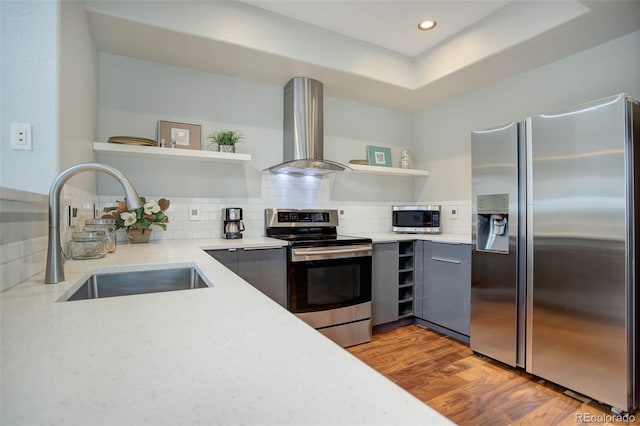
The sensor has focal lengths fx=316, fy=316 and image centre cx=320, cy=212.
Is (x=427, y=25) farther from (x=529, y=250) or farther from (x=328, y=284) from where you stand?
A: (x=328, y=284)

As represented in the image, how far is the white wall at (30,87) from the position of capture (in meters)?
1.29

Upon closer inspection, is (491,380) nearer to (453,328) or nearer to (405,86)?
(453,328)

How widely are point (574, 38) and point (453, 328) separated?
2.39 metres

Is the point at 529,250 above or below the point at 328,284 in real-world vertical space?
above

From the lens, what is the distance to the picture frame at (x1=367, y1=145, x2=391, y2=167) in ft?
11.8

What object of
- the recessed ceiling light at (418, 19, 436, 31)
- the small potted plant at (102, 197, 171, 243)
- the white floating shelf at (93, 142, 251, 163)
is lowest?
the small potted plant at (102, 197, 171, 243)

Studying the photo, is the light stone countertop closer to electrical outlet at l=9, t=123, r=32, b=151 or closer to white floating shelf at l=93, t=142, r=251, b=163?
electrical outlet at l=9, t=123, r=32, b=151

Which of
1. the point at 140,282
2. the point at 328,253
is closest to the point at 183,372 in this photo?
the point at 140,282

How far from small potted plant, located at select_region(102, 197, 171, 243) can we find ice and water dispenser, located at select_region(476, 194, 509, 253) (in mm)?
2352

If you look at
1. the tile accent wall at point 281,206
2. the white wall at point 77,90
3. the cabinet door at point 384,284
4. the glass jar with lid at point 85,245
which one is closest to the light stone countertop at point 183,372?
the glass jar with lid at point 85,245

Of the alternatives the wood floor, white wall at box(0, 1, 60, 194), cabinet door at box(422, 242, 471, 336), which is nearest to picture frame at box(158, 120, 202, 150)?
white wall at box(0, 1, 60, 194)

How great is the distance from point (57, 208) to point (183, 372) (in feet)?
2.68

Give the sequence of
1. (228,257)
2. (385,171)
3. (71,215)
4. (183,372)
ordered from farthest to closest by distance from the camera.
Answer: (385,171) < (228,257) < (71,215) < (183,372)

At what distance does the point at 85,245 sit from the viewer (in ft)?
4.55
